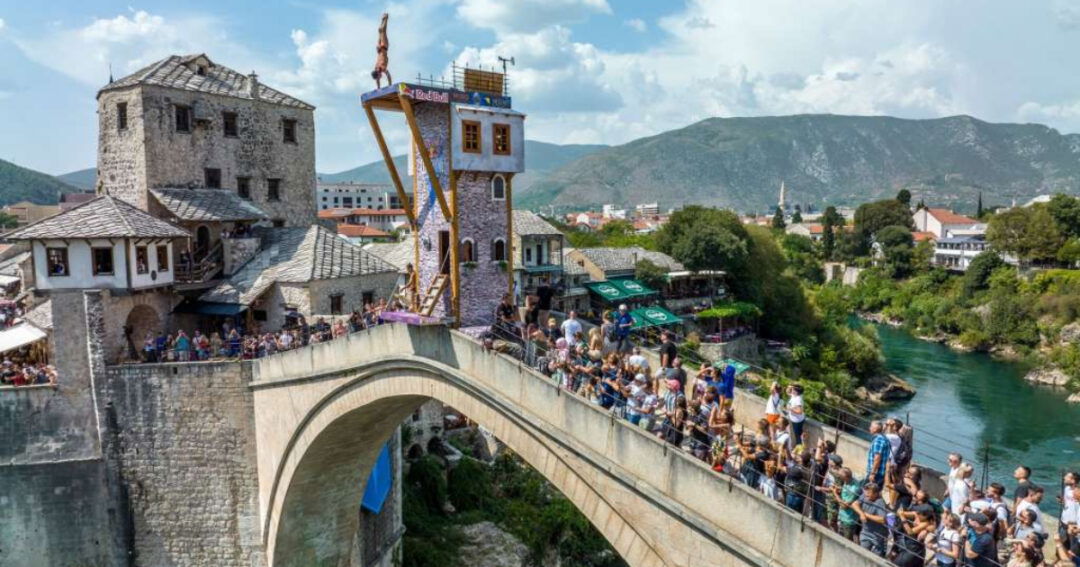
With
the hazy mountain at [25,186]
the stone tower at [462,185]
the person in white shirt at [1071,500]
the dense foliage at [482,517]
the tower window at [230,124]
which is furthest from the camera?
the hazy mountain at [25,186]

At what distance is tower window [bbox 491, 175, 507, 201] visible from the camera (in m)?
13.8

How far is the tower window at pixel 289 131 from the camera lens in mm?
24375

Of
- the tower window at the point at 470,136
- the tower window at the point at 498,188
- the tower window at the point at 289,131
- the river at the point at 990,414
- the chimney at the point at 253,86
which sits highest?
the chimney at the point at 253,86

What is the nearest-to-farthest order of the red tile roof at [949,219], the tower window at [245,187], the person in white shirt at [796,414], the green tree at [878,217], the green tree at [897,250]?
the person in white shirt at [796,414]
the tower window at [245,187]
the green tree at [897,250]
the green tree at [878,217]
the red tile roof at [949,219]

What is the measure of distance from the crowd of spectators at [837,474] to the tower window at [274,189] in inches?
597

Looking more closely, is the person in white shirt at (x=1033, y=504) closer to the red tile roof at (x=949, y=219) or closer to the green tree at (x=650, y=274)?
the green tree at (x=650, y=274)

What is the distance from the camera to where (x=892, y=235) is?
76.3 meters

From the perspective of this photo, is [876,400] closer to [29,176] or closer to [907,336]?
[907,336]

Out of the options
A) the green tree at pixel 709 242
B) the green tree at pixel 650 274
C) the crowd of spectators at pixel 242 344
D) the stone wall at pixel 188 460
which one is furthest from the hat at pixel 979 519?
the green tree at pixel 709 242

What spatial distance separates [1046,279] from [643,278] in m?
34.4

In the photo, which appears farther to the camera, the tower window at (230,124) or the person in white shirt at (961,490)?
the tower window at (230,124)

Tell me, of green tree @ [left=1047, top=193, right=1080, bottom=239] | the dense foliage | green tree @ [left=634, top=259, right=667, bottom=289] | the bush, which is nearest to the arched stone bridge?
the dense foliage

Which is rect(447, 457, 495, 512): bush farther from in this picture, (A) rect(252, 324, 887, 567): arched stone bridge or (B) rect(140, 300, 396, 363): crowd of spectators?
(B) rect(140, 300, 396, 363): crowd of spectators

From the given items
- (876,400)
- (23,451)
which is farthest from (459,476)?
(876,400)
